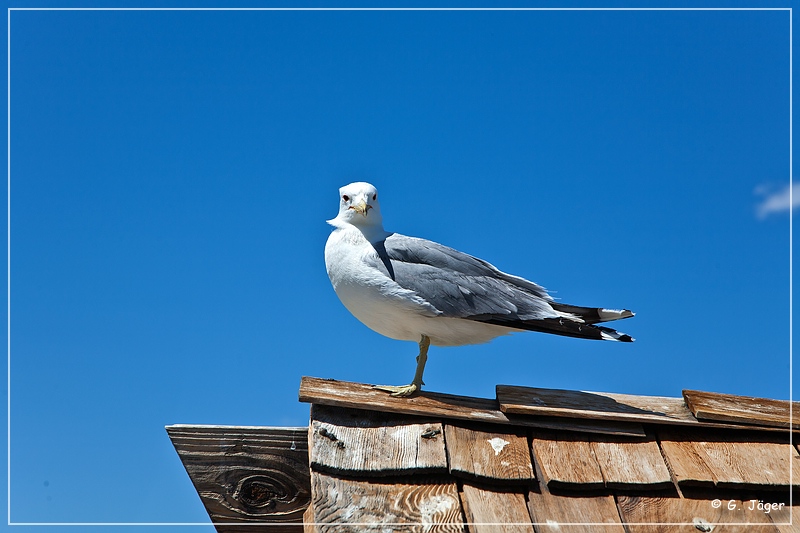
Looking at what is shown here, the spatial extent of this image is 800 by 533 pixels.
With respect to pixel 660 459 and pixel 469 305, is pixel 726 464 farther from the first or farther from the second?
pixel 469 305

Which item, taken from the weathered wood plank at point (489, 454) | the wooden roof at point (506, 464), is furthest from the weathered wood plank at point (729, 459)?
the weathered wood plank at point (489, 454)

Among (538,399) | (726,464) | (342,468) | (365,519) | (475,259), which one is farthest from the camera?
(475,259)

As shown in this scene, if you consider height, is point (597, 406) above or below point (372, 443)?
above

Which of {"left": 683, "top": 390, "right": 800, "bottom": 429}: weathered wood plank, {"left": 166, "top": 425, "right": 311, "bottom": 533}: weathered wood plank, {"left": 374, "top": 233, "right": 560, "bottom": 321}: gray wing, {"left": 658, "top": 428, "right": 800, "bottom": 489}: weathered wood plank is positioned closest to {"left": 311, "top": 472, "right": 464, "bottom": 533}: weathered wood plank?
{"left": 166, "top": 425, "right": 311, "bottom": 533}: weathered wood plank

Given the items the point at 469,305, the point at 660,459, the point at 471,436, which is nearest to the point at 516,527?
the point at 471,436

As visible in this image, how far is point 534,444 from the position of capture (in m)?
4.70

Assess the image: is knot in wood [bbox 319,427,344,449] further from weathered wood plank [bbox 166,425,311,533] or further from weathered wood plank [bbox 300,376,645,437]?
weathered wood plank [bbox 166,425,311,533]

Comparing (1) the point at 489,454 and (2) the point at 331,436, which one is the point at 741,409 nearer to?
(1) the point at 489,454

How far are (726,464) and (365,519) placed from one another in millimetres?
2127

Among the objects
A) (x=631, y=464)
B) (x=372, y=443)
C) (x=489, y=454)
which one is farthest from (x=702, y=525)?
(x=372, y=443)

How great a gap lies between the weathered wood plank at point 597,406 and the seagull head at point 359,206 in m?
1.66

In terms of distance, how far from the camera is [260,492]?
5004mm

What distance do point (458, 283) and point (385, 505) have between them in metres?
2.12

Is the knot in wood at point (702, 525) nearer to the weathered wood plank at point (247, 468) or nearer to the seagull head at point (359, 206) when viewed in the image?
the weathered wood plank at point (247, 468)
